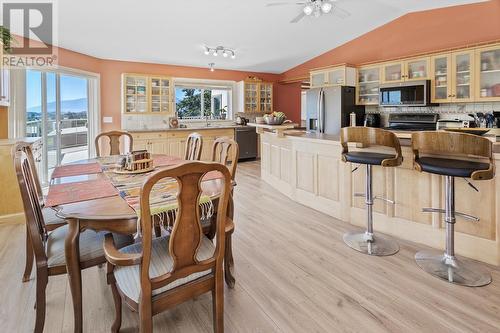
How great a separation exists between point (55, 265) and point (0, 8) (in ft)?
12.2

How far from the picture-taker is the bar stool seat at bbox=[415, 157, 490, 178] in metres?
2.00

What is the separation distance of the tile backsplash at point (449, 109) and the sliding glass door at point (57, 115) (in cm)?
565

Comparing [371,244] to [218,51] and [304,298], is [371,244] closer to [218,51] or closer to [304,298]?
[304,298]

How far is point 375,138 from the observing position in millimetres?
2535

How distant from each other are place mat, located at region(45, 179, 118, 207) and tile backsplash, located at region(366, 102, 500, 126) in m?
5.11

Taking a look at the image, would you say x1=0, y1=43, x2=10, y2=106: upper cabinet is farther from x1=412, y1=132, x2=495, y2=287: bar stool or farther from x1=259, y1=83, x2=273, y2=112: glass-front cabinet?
x1=259, y1=83, x2=273, y2=112: glass-front cabinet

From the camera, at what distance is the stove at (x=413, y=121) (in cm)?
491

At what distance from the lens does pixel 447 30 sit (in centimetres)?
471

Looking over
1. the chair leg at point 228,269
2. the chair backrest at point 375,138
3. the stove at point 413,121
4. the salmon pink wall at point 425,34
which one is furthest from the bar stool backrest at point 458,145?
the salmon pink wall at point 425,34

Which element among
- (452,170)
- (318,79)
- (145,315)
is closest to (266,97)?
(318,79)

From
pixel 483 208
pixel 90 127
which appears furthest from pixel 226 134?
pixel 483 208

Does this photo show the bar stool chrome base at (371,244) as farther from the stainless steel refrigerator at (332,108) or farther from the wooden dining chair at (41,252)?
the stainless steel refrigerator at (332,108)

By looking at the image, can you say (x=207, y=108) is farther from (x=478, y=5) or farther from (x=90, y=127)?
(x=478, y=5)

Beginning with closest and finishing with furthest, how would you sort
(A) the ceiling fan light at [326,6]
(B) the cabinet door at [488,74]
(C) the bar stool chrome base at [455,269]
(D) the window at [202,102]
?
1. (C) the bar stool chrome base at [455,269]
2. (A) the ceiling fan light at [326,6]
3. (B) the cabinet door at [488,74]
4. (D) the window at [202,102]
